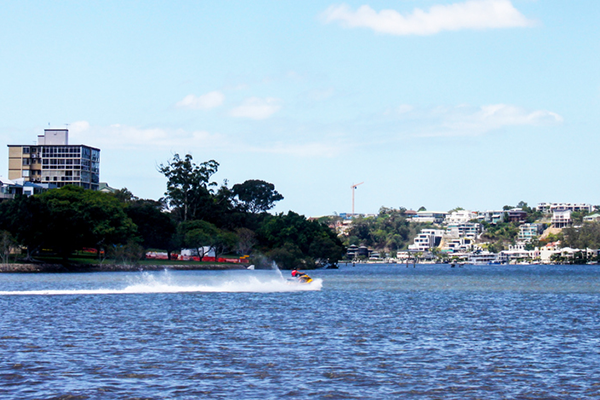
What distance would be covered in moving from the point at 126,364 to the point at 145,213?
160403mm

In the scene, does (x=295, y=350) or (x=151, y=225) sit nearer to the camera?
(x=295, y=350)

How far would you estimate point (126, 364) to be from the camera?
3203 centimetres

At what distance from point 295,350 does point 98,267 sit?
409 feet

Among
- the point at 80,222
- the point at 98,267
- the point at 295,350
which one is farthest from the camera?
the point at 98,267

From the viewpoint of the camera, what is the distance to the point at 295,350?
36.7 meters

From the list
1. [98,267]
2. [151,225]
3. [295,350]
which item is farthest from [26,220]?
[295,350]

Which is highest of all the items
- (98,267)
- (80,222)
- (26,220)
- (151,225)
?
A: (151,225)

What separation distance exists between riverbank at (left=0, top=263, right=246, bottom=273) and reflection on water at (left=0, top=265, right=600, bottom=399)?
72588 mm

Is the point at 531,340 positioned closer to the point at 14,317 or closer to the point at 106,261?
the point at 14,317

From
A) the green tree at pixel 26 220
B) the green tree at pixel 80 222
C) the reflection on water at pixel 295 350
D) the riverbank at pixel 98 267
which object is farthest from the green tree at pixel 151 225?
the reflection on water at pixel 295 350

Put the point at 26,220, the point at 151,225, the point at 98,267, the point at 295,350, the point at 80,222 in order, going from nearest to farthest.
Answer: the point at 295,350 → the point at 26,220 → the point at 80,222 → the point at 98,267 → the point at 151,225

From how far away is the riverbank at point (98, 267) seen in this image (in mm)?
133750

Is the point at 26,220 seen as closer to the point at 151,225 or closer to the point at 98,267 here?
the point at 98,267

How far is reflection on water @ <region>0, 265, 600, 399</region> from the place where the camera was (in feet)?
89.6
